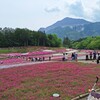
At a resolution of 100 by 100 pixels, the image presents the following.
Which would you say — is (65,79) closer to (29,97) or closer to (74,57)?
(29,97)

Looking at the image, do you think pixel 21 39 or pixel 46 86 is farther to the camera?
pixel 21 39

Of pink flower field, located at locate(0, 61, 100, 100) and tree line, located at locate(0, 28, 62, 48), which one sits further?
tree line, located at locate(0, 28, 62, 48)

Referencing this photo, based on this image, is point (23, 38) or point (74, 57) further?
point (23, 38)

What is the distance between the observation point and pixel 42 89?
67.3 ft

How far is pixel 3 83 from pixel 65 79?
16.5ft

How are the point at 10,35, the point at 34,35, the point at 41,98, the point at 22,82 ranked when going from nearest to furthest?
the point at 41,98 → the point at 22,82 → the point at 10,35 → the point at 34,35

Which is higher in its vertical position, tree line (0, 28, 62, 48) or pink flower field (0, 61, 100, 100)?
tree line (0, 28, 62, 48)

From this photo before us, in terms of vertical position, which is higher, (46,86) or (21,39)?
(21,39)

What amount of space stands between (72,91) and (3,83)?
6.87 metres

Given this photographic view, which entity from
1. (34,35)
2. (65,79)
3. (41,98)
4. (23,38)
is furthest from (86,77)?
(34,35)

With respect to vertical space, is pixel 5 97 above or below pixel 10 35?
below

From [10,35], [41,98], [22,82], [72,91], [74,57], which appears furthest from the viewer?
[10,35]

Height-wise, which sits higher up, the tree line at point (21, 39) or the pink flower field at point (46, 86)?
the tree line at point (21, 39)

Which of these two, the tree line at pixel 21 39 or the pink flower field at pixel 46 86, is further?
the tree line at pixel 21 39
